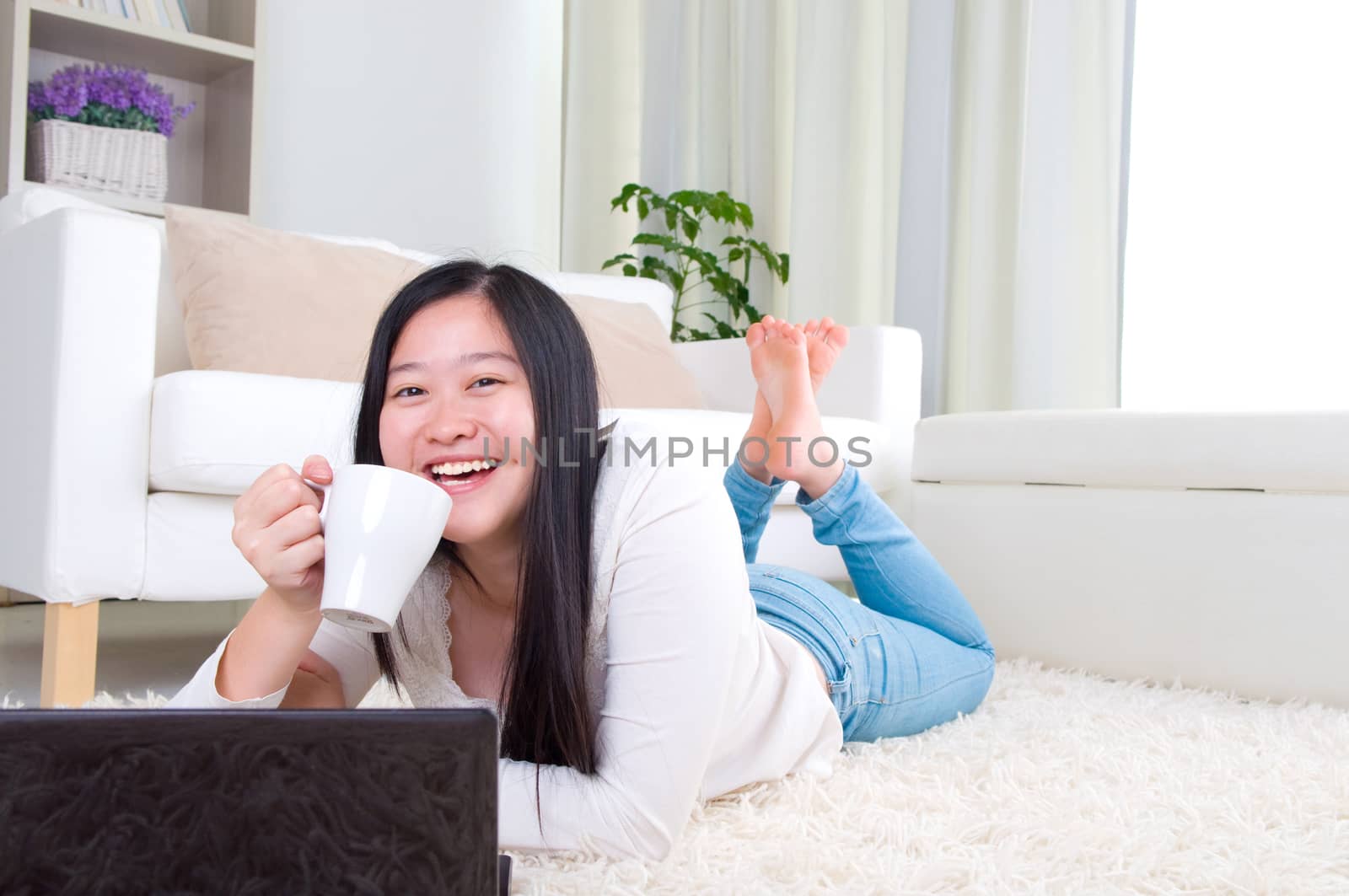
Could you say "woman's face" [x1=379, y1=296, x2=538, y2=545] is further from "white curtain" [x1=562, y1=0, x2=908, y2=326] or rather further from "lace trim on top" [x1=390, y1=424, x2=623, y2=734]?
"white curtain" [x1=562, y1=0, x2=908, y2=326]

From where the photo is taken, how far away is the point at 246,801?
0.46 meters

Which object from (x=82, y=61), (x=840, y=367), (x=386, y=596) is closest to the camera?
(x=386, y=596)

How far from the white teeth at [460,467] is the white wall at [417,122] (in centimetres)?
246

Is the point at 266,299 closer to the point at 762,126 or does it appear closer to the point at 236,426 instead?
the point at 236,426

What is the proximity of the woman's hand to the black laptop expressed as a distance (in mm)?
213

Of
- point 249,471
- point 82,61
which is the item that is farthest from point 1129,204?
point 82,61

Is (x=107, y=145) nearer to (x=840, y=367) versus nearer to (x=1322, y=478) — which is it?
(x=840, y=367)

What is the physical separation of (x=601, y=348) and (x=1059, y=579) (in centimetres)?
92

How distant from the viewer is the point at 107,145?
2729mm

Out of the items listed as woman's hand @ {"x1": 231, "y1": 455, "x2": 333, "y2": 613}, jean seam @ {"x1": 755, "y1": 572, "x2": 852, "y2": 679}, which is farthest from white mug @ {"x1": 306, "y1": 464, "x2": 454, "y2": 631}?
jean seam @ {"x1": 755, "y1": 572, "x2": 852, "y2": 679}

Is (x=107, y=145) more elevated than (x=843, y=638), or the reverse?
(x=107, y=145)

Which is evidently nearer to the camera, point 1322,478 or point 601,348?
point 1322,478

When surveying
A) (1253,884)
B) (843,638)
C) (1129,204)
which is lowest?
(1253,884)

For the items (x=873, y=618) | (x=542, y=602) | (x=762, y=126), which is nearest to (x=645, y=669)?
(x=542, y=602)
